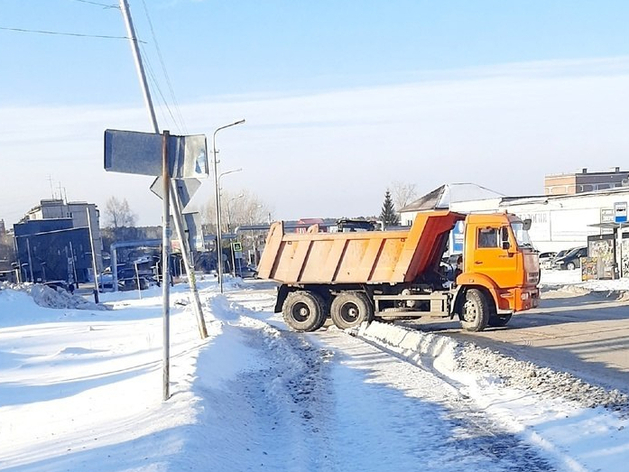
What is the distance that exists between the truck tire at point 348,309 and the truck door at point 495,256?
3247mm

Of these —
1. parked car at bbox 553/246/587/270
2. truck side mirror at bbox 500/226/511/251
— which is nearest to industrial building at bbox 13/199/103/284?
parked car at bbox 553/246/587/270

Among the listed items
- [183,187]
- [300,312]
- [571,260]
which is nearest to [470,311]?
[300,312]

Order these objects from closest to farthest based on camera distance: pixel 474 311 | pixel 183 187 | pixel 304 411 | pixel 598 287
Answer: pixel 304 411
pixel 183 187
pixel 474 311
pixel 598 287

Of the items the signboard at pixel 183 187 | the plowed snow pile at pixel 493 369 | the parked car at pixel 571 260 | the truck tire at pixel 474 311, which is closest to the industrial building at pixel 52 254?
the parked car at pixel 571 260

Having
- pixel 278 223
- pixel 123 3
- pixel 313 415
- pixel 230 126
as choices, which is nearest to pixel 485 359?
pixel 313 415

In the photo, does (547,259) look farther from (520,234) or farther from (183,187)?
(183,187)

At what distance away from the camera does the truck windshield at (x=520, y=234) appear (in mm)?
18375

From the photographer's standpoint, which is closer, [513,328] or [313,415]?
[313,415]

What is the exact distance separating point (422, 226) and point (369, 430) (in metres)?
11.4

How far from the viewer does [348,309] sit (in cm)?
2028

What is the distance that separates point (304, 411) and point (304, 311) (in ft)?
37.6

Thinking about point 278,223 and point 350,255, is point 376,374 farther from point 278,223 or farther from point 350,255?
point 278,223

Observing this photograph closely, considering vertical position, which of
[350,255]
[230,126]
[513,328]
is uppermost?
[230,126]

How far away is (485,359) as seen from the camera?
12.3 m
